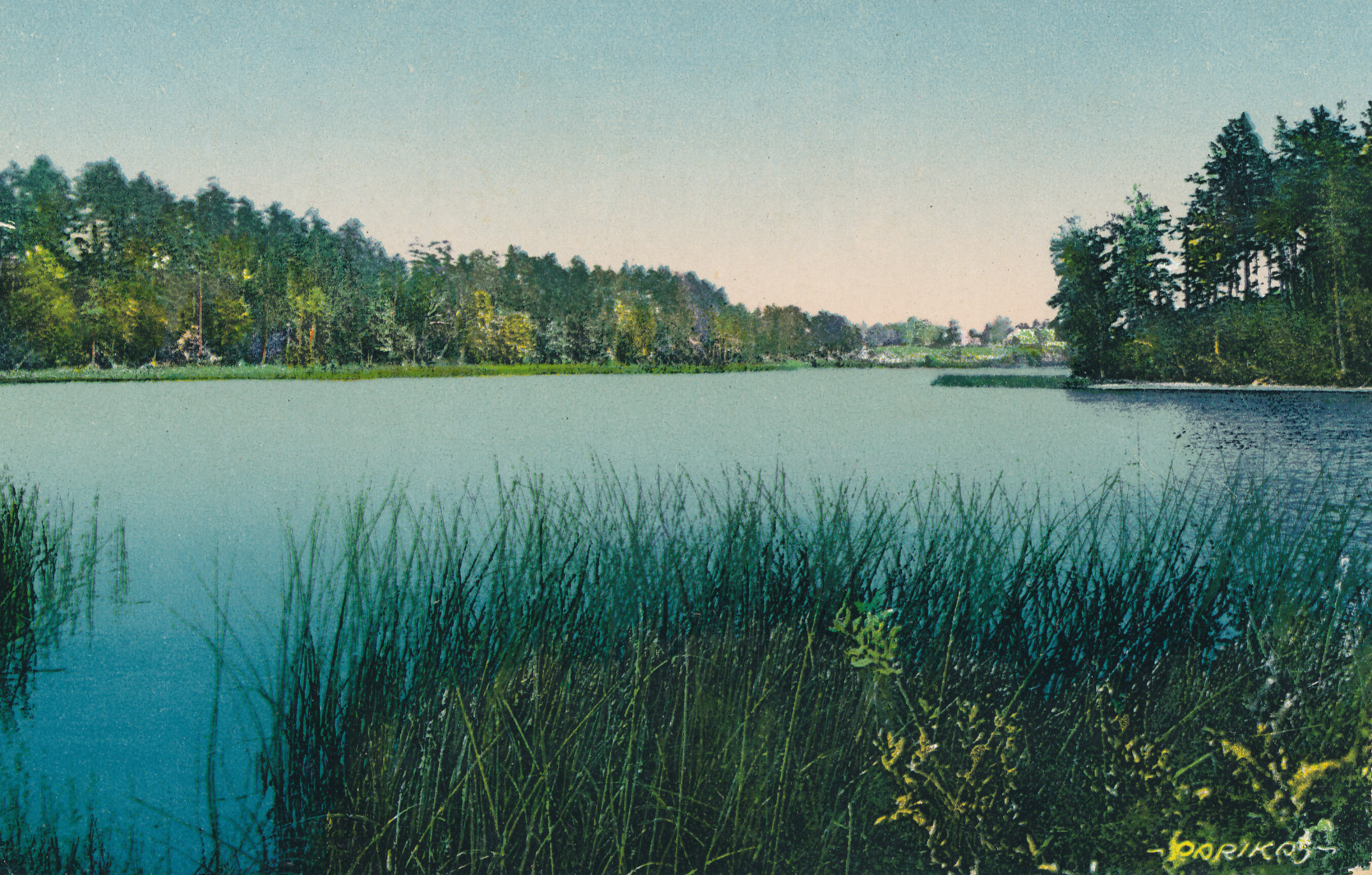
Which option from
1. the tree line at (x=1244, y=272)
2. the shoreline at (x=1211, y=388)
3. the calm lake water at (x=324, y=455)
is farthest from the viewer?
the shoreline at (x=1211, y=388)

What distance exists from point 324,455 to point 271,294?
2617cm

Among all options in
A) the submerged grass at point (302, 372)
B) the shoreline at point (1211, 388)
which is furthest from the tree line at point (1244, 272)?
the submerged grass at point (302, 372)

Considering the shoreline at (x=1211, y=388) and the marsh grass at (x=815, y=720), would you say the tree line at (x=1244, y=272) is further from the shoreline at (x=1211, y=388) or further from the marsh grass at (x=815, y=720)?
the marsh grass at (x=815, y=720)

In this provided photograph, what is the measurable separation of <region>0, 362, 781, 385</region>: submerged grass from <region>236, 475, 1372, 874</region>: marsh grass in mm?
31452

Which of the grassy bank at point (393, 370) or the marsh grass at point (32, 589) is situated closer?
the marsh grass at point (32, 589)

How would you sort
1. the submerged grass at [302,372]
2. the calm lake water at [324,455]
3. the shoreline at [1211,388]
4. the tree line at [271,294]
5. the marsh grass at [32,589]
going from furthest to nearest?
1. the submerged grass at [302,372]
2. the tree line at [271,294]
3. the shoreline at [1211,388]
4. the marsh grass at [32,589]
5. the calm lake water at [324,455]

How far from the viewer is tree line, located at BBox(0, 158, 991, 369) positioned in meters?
26.3

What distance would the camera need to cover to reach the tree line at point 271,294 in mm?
26328

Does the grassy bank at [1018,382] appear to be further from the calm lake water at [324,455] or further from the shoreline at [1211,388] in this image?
the calm lake water at [324,455]

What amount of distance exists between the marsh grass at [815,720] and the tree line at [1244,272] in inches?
526

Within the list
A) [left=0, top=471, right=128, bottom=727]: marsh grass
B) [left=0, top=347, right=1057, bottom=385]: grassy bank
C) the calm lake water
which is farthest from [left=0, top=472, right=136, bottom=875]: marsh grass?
Result: [left=0, top=347, right=1057, bottom=385]: grassy bank

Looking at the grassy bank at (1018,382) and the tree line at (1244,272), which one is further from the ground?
the tree line at (1244,272)

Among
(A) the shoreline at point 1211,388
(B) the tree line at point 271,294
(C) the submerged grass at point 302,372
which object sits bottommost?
(A) the shoreline at point 1211,388

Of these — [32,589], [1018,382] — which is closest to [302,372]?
[1018,382]
